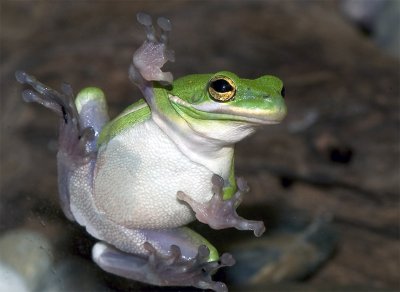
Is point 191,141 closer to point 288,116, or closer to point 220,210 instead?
point 220,210

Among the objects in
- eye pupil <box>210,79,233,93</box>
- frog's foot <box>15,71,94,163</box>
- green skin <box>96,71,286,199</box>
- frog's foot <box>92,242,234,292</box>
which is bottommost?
frog's foot <box>92,242,234,292</box>

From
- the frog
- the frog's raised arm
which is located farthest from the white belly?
the frog's raised arm

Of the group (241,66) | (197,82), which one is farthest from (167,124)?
(241,66)

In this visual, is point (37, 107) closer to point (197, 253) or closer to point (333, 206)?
point (333, 206)

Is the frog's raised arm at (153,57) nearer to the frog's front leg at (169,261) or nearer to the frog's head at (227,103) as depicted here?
the frog's head at (227,103)

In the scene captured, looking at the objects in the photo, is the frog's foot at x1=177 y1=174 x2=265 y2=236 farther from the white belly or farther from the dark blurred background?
the dark blurred background

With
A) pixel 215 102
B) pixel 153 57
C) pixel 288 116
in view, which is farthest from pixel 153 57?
pixel 288 116

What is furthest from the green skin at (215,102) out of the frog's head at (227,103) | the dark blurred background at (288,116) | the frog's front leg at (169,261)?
the dark blurred background at (288,116)
